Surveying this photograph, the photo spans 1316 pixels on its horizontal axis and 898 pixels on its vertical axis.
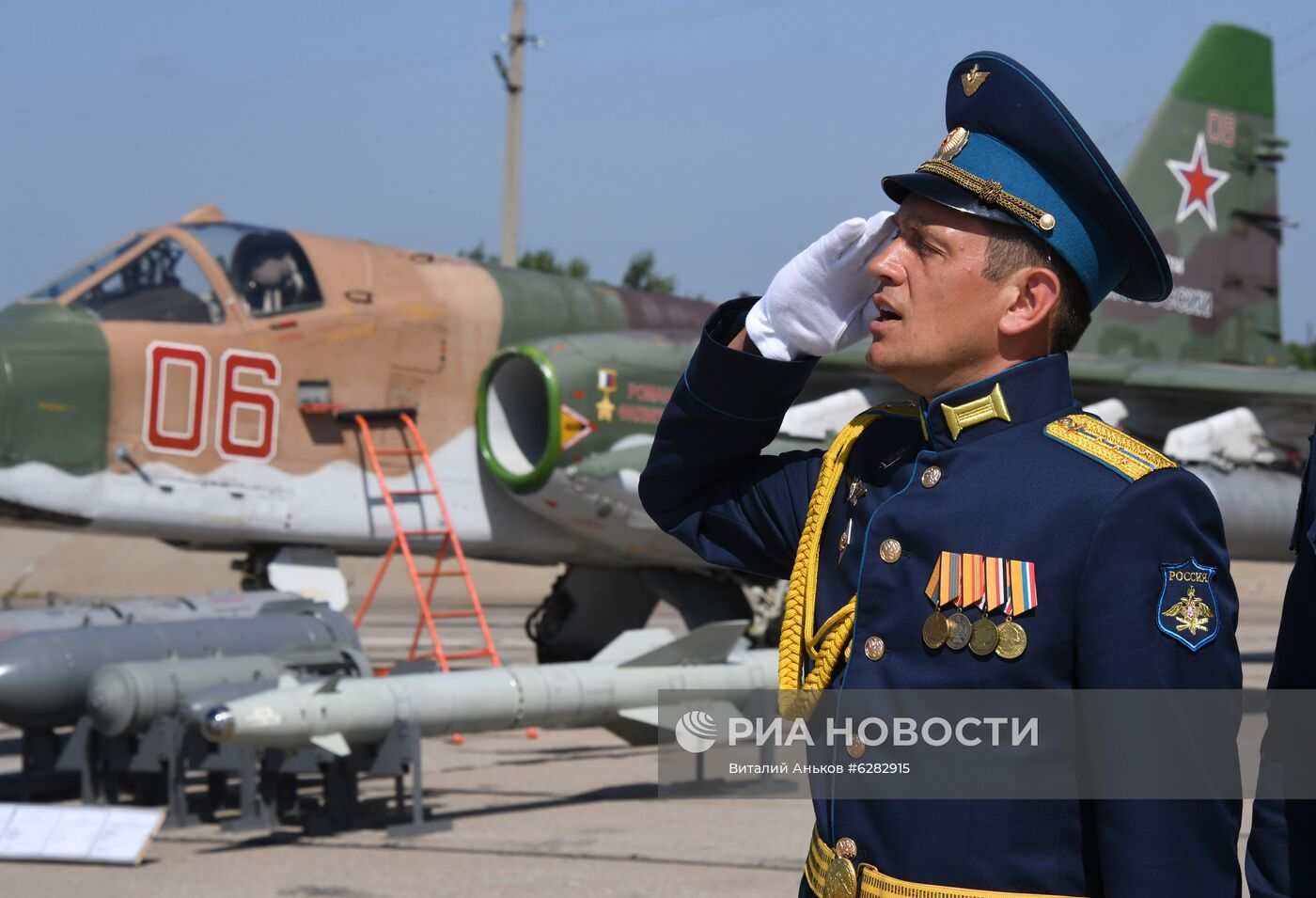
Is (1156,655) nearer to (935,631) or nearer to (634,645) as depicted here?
(935,631)

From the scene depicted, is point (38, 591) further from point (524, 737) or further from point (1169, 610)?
point (1169, 610)

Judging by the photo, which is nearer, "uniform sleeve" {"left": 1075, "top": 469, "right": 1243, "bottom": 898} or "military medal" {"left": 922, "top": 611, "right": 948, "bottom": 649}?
"uniform sleeve" {"left": 1075, "top": 469, "right": 1243, "bottom": 898}

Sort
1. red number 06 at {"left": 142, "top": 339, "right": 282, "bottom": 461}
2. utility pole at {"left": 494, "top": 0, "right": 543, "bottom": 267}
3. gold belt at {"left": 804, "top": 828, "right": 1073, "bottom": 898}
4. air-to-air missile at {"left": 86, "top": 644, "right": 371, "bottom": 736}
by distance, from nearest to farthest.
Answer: gold belt at {"left": 804, "top": 828, "right": 1073, "bottom": 898} < air-to-air missile at {"left": 86, "top": 644, "right": 371, "bottom": 736} < red number 06 at {"left": 142, "top": 339, "right": 282, "bottom": 461} < utility pole at {"left": 494, "top": 0, "right": 543, "bottom": 267}

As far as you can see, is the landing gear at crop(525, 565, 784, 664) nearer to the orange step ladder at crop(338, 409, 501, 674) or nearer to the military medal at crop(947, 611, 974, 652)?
the orange step ladder at crop(338, 409, 501, 674)

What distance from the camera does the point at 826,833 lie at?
2.25 metres

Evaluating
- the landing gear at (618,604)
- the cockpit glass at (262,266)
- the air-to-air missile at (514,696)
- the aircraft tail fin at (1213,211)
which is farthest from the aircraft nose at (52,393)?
the aircraft tail fin at (1213,211)

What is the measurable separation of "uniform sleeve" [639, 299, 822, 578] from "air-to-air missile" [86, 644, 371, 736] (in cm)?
578

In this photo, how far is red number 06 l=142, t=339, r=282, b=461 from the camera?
9953 millimetres

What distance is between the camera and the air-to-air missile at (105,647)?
8.45 meters

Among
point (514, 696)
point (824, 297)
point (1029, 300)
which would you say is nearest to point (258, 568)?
point (514, 696)

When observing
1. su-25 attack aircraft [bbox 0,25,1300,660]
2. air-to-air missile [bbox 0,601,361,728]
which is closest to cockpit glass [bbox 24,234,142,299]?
su-25 attack aircraft [bbox 0,25,1300,660]

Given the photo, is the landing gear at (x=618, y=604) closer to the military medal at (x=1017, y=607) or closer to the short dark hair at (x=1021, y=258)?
the short dark hair at (x=1021, y=258)

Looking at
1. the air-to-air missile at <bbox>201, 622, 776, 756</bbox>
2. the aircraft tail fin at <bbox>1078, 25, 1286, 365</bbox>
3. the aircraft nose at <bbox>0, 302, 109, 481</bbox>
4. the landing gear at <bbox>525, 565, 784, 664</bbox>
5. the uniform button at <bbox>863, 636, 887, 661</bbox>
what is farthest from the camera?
the aircraft tail fin at <bbox>1078, 25, 1286, 365</bbox>

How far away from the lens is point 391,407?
1106cm
